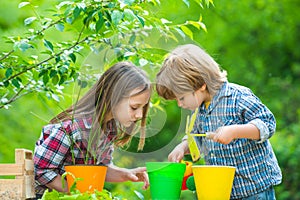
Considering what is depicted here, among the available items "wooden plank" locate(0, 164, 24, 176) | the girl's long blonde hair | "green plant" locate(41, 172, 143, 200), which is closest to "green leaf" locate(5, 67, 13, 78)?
the girl's long blonde hair

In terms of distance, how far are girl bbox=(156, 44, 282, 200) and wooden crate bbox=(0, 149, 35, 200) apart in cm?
41

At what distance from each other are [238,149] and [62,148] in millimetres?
545

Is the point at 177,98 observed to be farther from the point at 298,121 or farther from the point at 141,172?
the point at 298,121

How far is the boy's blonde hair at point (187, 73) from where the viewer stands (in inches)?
63.7

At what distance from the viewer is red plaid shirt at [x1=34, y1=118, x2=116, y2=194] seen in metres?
1.65

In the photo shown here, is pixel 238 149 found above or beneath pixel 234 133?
beneath

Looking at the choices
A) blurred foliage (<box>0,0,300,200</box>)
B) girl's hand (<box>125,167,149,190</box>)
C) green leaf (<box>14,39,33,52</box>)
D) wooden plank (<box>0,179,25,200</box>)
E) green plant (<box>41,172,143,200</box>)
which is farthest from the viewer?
Result: blurred foliage (<box>0,0,300,200</box>)

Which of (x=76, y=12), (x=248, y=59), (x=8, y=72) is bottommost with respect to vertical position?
(x=248, y=59)

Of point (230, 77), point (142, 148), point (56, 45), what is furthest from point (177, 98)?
point (230, 77)

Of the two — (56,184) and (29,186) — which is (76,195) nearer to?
(29,186)

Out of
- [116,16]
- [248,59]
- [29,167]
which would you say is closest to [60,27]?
[116,16]

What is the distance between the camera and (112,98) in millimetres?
1652

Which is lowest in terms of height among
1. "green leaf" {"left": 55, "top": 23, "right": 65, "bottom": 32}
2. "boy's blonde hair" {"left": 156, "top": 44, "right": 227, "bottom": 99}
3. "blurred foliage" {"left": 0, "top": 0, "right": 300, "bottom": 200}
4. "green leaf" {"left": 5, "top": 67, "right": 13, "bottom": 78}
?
"blurred foliage" {"left": 0, "top": 0, "right": 300, "bottom": 200}

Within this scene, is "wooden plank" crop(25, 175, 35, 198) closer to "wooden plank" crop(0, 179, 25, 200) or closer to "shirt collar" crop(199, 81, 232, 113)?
"wooden plank" crop(0, 179, 25, 200)
